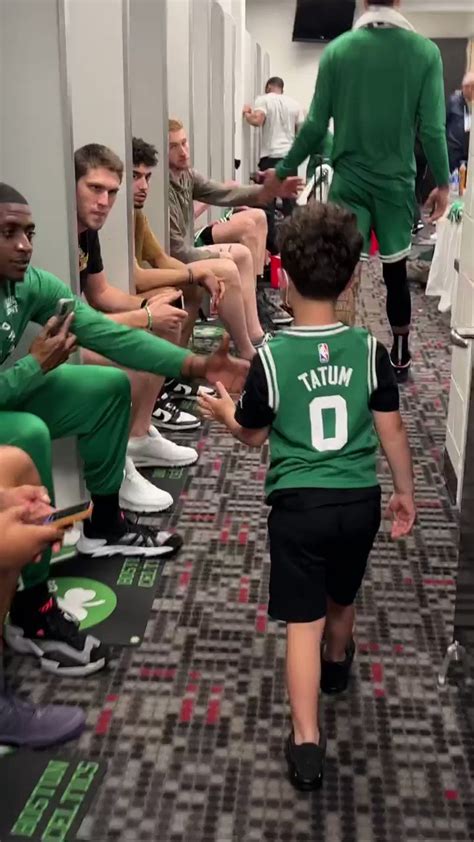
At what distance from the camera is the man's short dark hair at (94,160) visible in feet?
7.77

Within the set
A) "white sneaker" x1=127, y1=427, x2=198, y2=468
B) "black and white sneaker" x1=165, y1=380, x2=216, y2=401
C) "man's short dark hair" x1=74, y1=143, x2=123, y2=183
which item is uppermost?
"man's short dark hair" x1=74, y1=143, x2=123, y2=183

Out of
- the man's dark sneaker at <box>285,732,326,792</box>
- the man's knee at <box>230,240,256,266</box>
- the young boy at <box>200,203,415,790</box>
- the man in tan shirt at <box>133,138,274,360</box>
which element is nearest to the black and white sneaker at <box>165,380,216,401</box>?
the man in tan shirt at <box>133,138,274,360</box>

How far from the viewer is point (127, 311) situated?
8.42 feet

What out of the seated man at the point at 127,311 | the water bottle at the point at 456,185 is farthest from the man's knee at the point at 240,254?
the water bottle at the point at 456,185

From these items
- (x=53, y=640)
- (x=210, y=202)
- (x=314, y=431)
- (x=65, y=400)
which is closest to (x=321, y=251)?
(x=314, y=431)

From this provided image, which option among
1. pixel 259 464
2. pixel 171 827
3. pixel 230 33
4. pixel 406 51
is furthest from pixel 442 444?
pixel 230 33

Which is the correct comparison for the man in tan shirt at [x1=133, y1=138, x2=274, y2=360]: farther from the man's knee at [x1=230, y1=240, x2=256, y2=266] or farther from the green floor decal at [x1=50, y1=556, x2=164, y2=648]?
the green floor decal at [x1=50, y1=556, x2=164, y2=648]

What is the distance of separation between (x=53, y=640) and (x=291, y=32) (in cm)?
1056

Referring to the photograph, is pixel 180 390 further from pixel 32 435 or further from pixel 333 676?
pixel 333 676

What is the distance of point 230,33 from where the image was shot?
565 cm

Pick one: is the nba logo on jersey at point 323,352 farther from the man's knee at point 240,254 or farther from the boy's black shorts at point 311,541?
the man's knee at point 240,254

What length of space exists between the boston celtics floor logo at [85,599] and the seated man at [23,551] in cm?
30

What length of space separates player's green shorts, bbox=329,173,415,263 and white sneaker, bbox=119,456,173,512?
1.30 metres

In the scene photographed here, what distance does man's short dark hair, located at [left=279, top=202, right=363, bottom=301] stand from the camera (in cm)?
147
